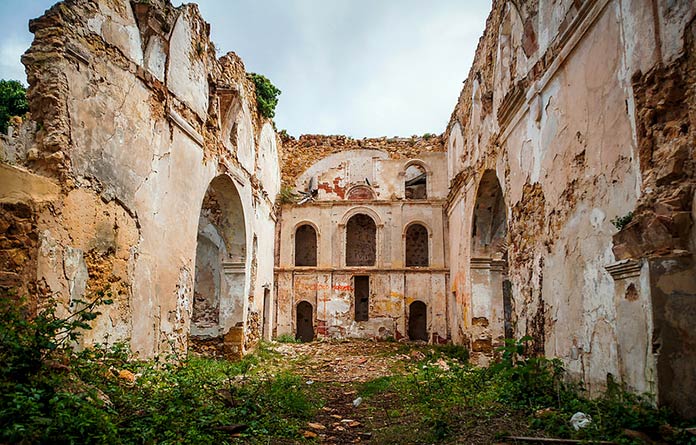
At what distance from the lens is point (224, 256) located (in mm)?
12289

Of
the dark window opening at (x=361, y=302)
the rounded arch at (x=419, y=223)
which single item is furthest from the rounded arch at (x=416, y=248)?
the dark window opening at (x=361, y=302)

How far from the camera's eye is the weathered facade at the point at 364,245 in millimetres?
17516

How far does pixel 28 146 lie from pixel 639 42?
6.46m

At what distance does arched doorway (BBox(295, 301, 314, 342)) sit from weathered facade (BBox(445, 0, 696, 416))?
11.9m

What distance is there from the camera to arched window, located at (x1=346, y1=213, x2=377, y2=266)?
19875mm

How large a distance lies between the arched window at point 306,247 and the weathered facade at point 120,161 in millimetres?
8426

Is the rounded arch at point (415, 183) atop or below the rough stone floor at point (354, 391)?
atop

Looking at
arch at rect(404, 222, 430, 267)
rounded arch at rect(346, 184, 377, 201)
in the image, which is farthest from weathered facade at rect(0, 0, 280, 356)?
arch at rect(404, 222, 430, 267)

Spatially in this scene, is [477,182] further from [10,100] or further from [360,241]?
[10,100]

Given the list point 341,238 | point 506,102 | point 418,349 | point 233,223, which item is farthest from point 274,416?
point 341,238

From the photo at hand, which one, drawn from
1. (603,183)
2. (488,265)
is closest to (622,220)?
(603,183)

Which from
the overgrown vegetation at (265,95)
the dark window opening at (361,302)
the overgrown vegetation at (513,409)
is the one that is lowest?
the overgrown vegetation at (513,409)

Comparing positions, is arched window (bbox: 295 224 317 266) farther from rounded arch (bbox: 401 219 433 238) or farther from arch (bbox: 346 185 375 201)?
rounded arch (bbox: 401 219 433 238)

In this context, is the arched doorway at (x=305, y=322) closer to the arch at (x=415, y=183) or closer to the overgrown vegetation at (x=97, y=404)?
the arch at (x=415, y=183)
